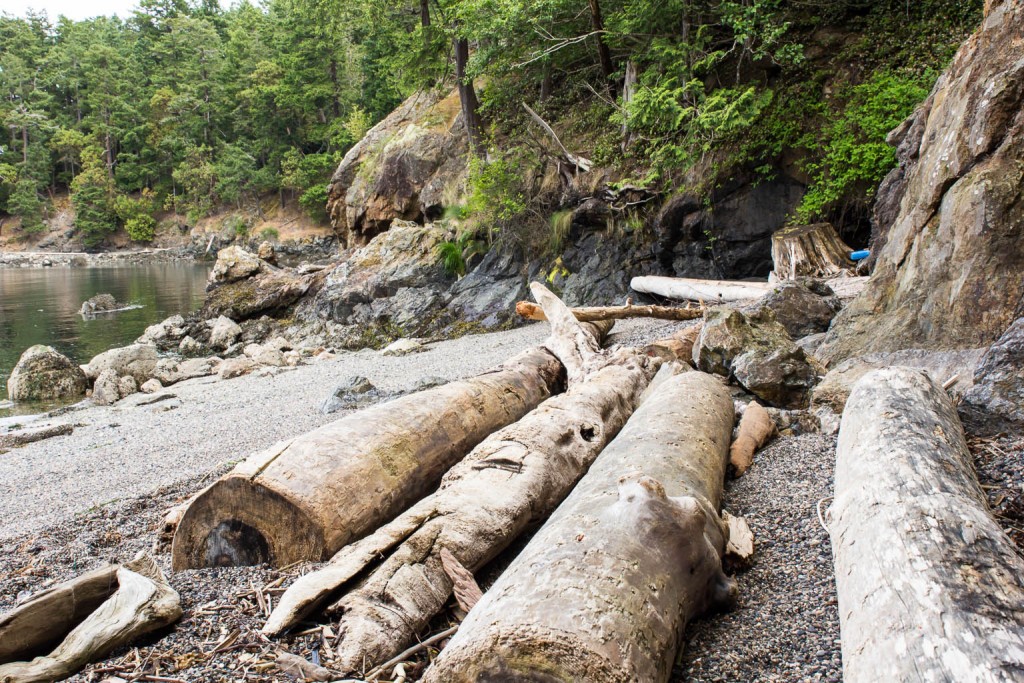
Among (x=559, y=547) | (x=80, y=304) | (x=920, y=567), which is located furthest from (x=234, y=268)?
(x=920, y=567)

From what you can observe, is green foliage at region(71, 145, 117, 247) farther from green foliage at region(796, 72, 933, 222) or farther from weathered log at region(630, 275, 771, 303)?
green foliage at region(796, 72, 933, 222)

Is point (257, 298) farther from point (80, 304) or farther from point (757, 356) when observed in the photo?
point (757, 356)

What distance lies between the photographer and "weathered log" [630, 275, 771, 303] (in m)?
10.4

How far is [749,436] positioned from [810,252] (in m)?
7.33

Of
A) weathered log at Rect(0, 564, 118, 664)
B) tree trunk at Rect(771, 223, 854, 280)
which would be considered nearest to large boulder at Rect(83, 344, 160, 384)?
weathered log at Rect(0, 564, 118, 664)

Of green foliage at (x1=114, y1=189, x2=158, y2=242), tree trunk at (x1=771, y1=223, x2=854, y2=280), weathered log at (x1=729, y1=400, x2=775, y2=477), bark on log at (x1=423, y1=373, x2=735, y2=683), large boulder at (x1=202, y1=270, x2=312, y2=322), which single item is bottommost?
large boulder at (x1=202, y1=270, x2=312, y2=322)

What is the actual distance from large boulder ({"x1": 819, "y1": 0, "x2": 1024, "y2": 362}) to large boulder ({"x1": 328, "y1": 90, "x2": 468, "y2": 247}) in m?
16.0

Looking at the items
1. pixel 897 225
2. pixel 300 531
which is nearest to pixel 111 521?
pixel 300 531

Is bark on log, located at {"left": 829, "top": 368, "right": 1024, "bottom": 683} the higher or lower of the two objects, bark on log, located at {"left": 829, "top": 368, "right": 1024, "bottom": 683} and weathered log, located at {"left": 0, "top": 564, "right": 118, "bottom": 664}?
the higher

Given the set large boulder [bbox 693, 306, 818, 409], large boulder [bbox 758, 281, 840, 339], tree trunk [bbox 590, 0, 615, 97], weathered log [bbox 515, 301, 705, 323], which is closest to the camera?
large boulder [bbox 693, 306, 818, 409]

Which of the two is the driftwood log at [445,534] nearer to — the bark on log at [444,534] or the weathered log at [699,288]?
the bark on log at [444,534]

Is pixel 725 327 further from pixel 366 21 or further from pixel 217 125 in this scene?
pixel 217 125

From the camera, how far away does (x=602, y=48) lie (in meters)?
A: 14.8

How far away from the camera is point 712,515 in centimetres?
277
